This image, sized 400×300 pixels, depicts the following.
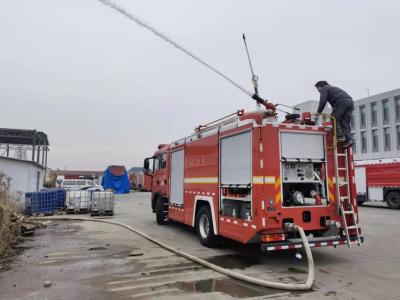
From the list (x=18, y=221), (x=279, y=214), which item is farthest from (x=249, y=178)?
(x=18, y=221)

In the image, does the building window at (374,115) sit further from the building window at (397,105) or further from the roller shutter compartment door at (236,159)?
the roller shutter compartment door at (236,159)

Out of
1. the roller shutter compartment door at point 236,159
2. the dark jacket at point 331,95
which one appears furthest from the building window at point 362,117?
the roller shutter compartment door at point 236,159

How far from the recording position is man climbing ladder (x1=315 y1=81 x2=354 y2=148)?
23.8 feet

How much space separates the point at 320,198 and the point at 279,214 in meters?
1.11

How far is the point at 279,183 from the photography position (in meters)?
6.79

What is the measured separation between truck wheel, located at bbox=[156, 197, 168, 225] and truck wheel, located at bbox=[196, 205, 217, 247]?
11.3 ft

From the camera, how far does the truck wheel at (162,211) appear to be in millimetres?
12614

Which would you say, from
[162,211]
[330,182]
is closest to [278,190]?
[330,182]

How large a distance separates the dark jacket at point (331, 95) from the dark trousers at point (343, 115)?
108 millimetres

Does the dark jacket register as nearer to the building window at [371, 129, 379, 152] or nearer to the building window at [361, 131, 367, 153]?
the building window at [371, 129, 379, 152]

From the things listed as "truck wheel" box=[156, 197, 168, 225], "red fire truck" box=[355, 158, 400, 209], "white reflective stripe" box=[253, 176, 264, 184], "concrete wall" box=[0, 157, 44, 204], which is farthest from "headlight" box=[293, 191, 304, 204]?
"red fire truck" box=[355, 158, 400, 209]

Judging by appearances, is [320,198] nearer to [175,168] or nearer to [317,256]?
[317,256]

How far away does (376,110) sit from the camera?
44688mm

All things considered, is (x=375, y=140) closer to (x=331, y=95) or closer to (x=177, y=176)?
(x=177, y=176)
